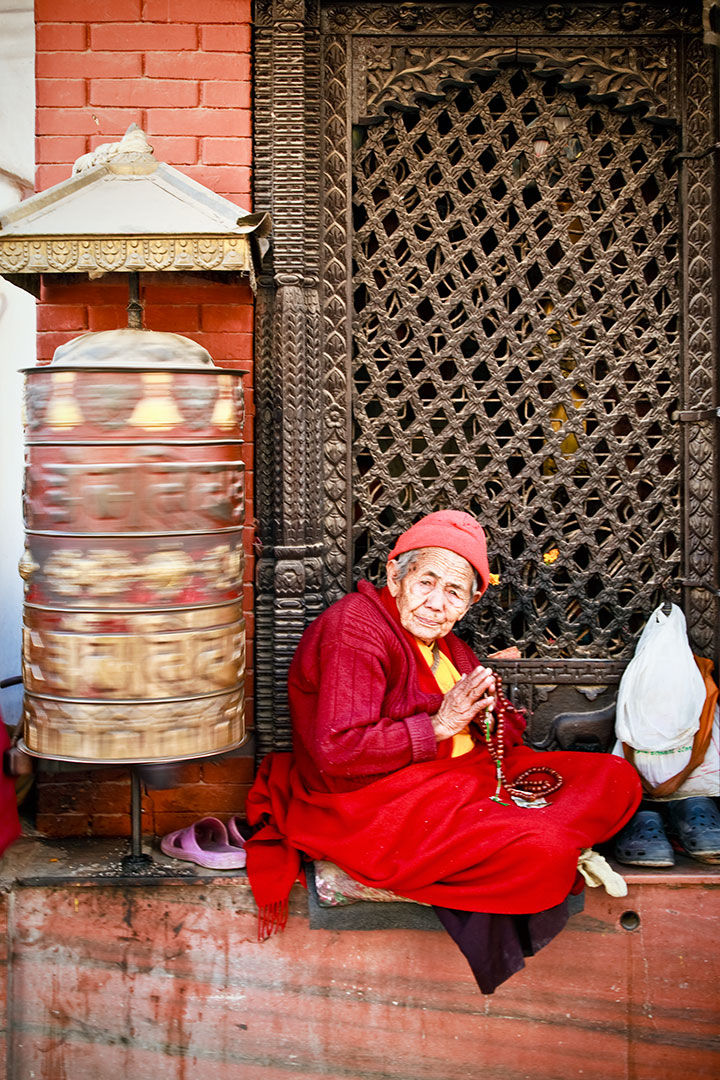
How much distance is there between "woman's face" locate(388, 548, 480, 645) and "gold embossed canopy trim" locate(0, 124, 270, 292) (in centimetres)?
106

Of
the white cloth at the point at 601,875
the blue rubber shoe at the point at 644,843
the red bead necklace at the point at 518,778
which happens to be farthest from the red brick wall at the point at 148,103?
the blue rubber shoe at the point at 644,843

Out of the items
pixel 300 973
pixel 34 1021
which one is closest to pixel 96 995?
pixel 34 1021

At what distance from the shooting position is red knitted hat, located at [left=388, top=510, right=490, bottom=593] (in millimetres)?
3166

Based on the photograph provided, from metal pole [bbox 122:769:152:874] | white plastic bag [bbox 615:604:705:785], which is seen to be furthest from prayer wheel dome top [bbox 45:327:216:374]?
white plastic bag [bbox 615:604:705:785]

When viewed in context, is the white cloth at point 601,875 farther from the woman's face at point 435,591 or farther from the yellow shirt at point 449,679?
the woman's face at point 435,591

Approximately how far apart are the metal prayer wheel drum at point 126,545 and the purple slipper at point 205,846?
0.44 metres

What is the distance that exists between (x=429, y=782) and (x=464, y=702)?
259 millimetres

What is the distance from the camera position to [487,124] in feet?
11.9

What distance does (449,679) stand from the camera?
336 cm

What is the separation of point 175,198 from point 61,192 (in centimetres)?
35

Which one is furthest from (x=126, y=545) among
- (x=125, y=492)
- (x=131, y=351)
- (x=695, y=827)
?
(x=695, y=827)

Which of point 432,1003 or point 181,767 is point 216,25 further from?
point 432,1003

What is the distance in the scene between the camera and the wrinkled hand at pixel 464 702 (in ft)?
9.91

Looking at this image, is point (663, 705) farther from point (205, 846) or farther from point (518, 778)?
point (205, 846)
